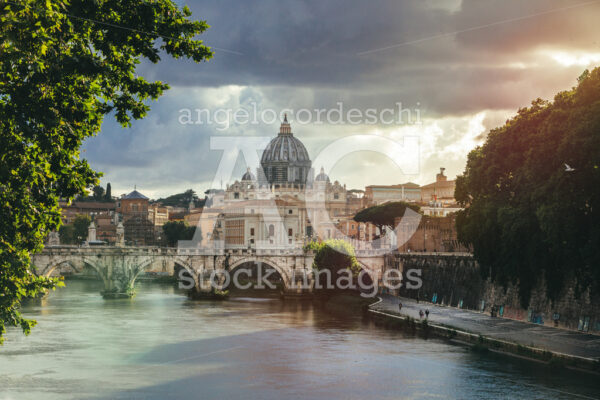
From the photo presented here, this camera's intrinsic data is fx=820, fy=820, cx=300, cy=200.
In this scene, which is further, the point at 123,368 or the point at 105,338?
the point at 105,338

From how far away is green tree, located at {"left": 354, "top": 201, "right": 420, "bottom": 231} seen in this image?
261 ft

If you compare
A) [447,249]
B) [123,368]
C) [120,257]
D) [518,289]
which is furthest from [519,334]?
[120,257]

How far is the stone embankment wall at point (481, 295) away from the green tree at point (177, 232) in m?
49.2

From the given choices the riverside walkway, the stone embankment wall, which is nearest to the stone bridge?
the stone embankment wall

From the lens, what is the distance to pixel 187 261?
205 ft

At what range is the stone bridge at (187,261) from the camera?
5800cm

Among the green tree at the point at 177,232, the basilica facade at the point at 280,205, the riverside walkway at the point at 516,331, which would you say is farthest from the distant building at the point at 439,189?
the riverside walkway at the point at 516,331

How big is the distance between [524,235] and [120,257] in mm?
36114

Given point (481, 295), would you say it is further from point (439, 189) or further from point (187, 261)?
point (439, 189)

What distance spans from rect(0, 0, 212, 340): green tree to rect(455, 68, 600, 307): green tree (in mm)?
15453

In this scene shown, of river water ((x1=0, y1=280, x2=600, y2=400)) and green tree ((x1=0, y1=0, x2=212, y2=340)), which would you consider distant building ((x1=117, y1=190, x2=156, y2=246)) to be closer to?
river water ((x1=0, y1=280, x2=600, y2=400))

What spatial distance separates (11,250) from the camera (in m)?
13.8

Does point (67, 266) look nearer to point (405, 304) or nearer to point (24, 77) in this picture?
point (405, 304)

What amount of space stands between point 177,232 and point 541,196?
82711 millimetres
